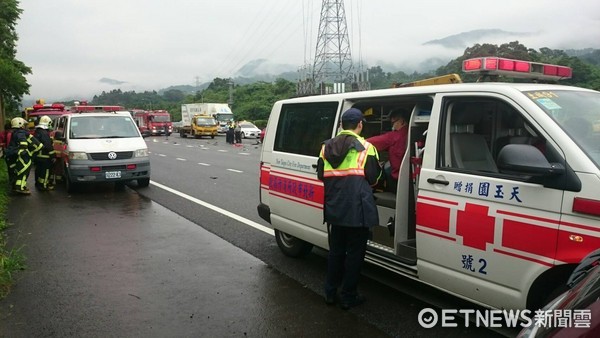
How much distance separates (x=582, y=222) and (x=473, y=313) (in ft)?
4.87

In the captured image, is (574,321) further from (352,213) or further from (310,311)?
(310,311)

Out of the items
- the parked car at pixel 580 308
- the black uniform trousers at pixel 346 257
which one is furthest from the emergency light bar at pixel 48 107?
the parked car at pixel 580 308

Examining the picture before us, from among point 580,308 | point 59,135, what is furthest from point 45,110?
point 580,308

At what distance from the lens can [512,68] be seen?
4.33m

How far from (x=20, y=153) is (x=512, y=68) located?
33.2 ft

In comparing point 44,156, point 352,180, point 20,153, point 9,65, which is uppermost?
point 9,65

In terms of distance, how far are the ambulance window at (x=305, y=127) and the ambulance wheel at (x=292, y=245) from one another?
1.05 metres

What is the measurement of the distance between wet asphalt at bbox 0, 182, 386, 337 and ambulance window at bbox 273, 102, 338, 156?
140 cm

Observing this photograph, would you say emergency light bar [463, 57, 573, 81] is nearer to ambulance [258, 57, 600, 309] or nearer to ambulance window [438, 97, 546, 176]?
ambulance [258, 57, 600, 309]

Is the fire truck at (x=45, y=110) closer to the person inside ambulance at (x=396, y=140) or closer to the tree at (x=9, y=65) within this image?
the tree at (x=9, y=65)

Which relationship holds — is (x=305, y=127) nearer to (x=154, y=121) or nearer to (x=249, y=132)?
(x=249, y=132)

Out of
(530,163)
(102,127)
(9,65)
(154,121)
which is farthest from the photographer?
(154,121)

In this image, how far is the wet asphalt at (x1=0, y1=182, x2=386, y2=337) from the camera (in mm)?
3990

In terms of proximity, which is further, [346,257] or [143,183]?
[143,183]
